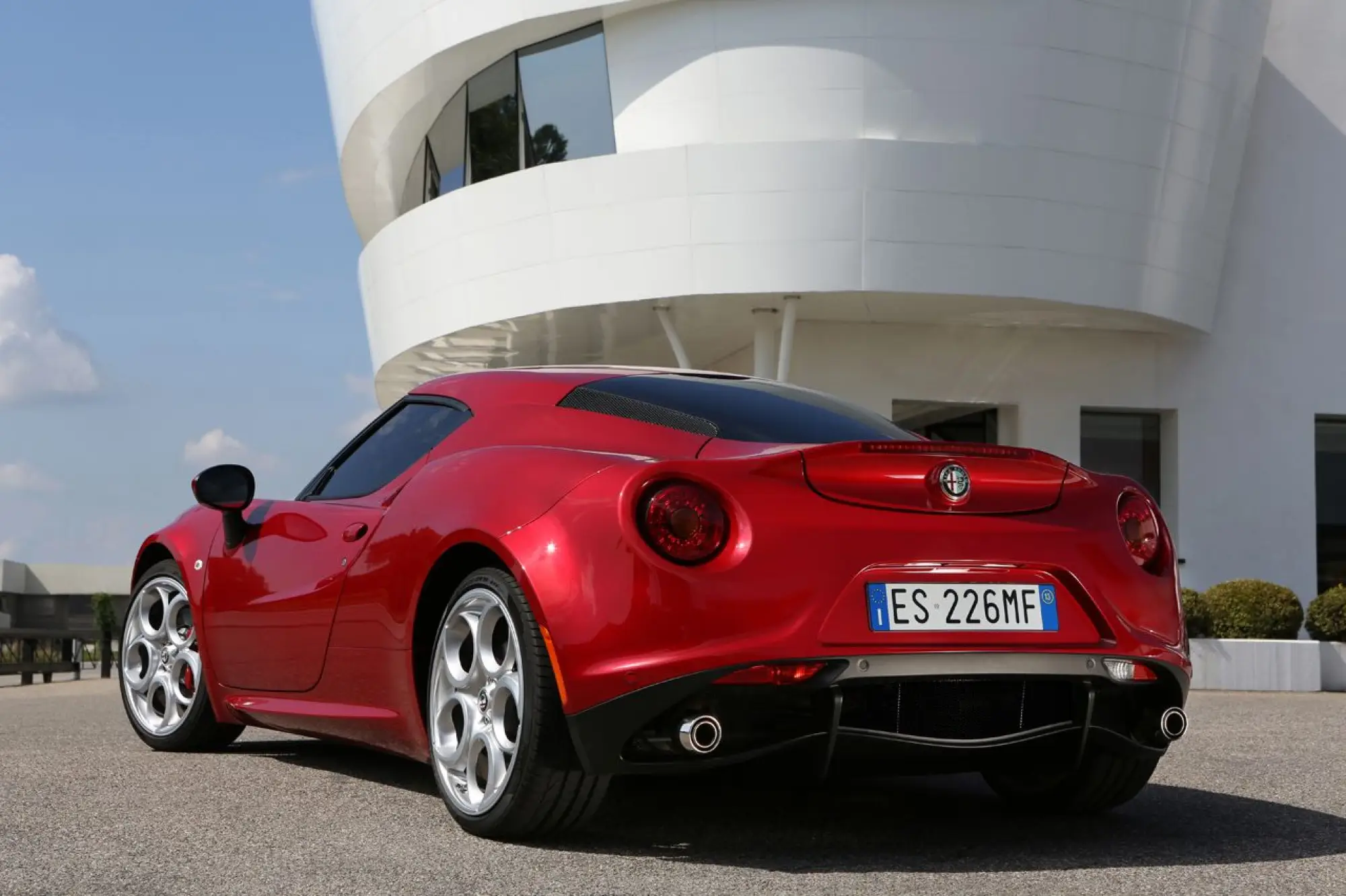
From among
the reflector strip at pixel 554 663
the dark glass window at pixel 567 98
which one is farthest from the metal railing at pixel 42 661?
the reflector strip at pixel 554 663

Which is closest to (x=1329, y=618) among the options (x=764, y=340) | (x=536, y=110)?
(x=764, y=340)

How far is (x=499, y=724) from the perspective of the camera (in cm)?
404

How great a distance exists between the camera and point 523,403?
15.4 feet

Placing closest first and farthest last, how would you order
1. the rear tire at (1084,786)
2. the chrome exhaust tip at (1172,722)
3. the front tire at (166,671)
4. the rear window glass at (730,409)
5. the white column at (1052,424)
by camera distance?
1. the chrome exhaust tip at (1172,722)
2. the rear window glass at (730,409)
3. the rear tire at (1084,786)
4. the front tire at (166,671)
5. the white column at (1052,424)

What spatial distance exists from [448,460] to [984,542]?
1553mm

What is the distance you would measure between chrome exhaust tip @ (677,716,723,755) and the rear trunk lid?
0.61 metres

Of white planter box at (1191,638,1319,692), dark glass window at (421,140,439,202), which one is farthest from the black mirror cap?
dark glass window at (421,140,439,202)

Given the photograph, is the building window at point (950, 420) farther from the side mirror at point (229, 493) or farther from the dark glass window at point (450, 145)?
the side mirror at point (229, 493)

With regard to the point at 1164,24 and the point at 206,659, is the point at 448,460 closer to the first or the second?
the point at 206,659

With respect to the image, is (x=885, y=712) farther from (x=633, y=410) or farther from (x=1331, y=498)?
(x=1331, y=498)

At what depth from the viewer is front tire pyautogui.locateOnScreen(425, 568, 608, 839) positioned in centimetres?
381

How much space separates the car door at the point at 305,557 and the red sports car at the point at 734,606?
10 centimetres

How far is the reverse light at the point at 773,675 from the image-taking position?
3613 mm

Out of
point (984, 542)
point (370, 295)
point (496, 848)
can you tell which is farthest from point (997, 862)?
point (370, 295)
